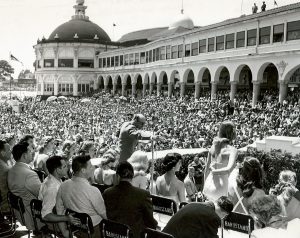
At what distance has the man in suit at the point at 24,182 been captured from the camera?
6184 millimetres

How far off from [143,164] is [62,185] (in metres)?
1.56

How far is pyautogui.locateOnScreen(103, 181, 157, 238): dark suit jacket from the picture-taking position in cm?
509

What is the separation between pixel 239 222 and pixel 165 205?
1.13 meters

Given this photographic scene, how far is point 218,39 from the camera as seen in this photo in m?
36.9

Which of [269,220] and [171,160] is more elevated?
[171,160]

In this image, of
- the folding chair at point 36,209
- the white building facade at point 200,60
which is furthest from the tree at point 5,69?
the folding chair at point 36,209

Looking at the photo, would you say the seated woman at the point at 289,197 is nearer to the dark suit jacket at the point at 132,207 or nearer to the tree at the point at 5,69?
the dark suit jacket at the point at 132,207

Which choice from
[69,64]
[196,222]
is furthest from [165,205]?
[69,64]

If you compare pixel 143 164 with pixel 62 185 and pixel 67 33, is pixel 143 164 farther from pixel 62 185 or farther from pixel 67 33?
pixel 67 33

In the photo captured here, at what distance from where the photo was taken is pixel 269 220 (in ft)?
12.5

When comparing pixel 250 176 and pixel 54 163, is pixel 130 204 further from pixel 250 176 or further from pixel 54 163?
pixel 250 176

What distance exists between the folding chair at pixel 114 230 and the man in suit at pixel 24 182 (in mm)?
1739

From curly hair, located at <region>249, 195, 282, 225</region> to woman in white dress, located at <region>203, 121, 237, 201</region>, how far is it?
2.35 meters

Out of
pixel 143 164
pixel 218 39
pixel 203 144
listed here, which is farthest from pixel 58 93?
pixel 143 164
